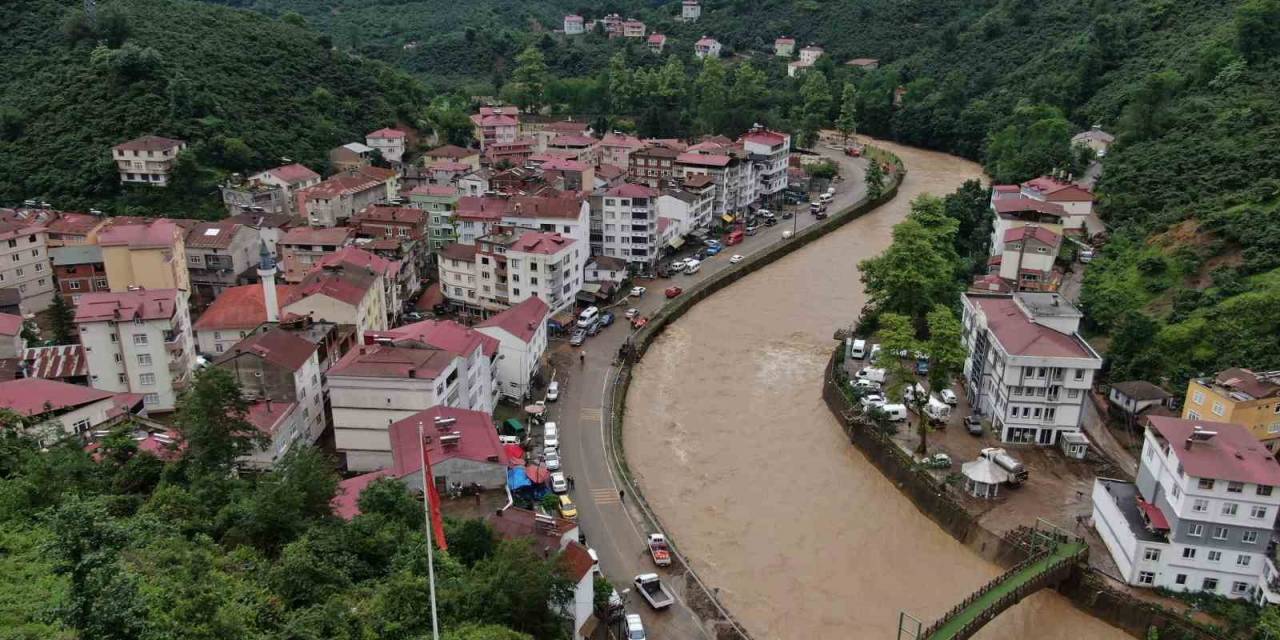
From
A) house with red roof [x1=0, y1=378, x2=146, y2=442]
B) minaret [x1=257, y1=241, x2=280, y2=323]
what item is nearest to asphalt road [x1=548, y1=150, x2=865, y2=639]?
minaret [x1=257, y1=241, x2=280, y2=323]

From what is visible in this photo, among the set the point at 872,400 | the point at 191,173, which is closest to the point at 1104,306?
the point at 872,400

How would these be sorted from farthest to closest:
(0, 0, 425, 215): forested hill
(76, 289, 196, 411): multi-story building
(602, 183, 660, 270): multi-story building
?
(0, 0, 425, 215): forested hill < (602, 183, 660, 270): multi-story building < (76, 289, 196, 411): multi-story building

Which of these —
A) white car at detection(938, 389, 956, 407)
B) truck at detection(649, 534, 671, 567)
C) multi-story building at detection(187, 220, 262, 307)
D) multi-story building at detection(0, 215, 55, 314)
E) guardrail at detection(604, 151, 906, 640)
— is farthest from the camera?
multi-story building at detection(187, 220, 262, 307)

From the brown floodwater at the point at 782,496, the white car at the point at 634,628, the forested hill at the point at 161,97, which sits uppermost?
the forested hill at the point at 161,97

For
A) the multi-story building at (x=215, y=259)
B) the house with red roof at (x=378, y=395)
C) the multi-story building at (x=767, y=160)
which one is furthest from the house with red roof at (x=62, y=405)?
the multi-story building at (x=767, y=160)

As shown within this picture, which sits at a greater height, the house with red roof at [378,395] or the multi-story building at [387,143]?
the multi-story building at [387,143]

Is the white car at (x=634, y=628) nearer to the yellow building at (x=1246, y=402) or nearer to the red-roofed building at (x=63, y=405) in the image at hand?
the red-roofed building at (x=63, y=405)

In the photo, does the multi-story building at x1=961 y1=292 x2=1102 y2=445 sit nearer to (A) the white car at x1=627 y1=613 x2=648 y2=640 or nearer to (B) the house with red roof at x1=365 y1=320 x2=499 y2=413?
(A) the white car at x1=627 y1=613 x2=648 y2=640
